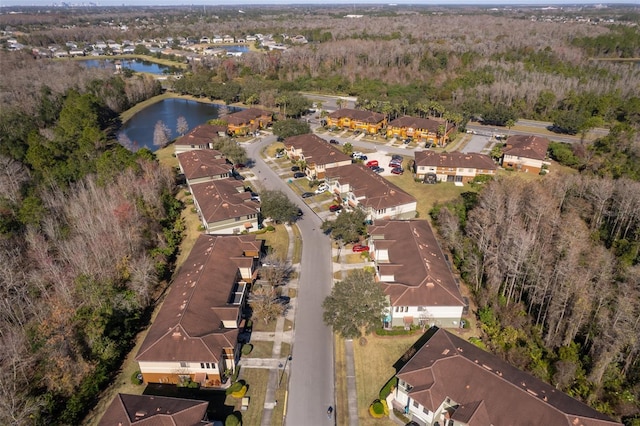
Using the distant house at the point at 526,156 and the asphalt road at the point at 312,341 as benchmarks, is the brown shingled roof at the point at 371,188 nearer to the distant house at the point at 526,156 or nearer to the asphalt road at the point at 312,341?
the asphalt road at the point at 312,341

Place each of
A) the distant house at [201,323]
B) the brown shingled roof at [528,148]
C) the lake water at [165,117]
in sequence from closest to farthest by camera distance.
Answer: the distant house at [201,323], the brown shingled roof at [528,148], the lake water at [165,117]

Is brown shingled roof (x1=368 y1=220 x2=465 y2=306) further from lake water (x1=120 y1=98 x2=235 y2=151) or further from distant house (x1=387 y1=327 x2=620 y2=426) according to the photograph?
lake water (x1=120 y1=98 x2=235 y2=151)

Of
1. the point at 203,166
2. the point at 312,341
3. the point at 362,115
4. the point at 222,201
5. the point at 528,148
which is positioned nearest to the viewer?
the point at 312,341

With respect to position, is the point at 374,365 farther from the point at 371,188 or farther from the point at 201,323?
the point at 371,188

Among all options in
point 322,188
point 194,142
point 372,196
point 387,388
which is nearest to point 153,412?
point 387,388

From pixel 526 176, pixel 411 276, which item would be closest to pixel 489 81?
pixel 526 176

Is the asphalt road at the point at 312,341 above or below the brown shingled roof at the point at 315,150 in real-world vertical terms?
below

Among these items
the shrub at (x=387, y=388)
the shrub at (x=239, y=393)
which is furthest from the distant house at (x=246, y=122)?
the shrub at (x=387, y=388)
